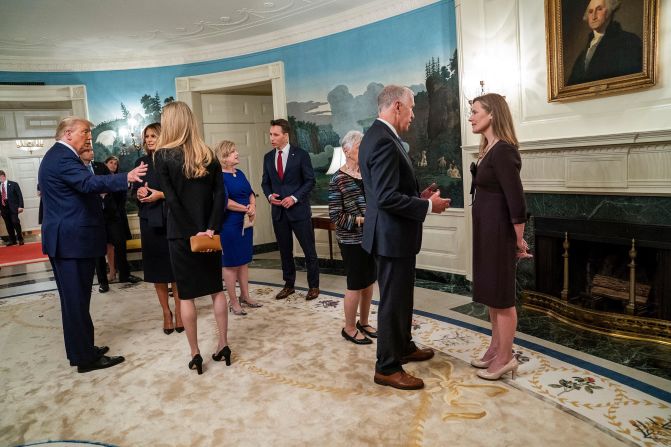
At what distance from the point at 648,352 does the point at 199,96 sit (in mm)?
6755

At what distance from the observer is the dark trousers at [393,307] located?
267 centimetres

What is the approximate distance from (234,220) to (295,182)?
3.21 ft

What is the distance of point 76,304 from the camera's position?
3299 millimetres

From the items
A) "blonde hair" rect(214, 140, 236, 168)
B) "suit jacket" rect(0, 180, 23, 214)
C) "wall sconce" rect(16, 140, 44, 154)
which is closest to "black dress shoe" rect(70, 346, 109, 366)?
"blonde hair" rect(214, 140, 236, 168)

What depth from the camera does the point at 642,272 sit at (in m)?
3.73

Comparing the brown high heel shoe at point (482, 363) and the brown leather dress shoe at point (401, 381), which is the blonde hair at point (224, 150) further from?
the brown high heel shoe at point (482, 363)

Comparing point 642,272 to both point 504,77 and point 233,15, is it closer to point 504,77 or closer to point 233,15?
point 504,77

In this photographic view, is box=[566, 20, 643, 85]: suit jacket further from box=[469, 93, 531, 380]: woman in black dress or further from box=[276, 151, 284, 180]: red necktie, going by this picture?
box=[276, 151, 284, 180]: red necktie

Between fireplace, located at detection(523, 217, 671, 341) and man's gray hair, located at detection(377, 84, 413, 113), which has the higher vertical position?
man's gray hair, located at detection(377, 84, 413, 113)

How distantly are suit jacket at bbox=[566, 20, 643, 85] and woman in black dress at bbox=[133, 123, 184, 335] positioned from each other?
11.1 ft

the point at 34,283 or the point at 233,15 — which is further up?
the point at 233,15

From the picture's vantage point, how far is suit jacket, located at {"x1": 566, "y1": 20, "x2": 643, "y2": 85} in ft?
11.3

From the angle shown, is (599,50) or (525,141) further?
(525,141)

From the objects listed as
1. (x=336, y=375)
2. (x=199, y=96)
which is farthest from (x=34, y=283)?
(x=336, y=375)
